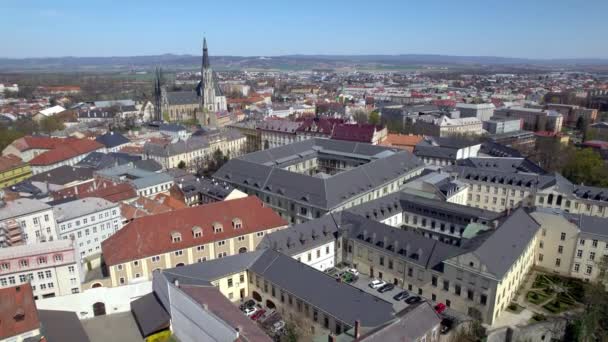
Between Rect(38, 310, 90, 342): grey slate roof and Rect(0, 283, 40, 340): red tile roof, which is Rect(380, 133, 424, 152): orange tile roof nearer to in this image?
Rect(38, 310, 90, 342): grey slate roof

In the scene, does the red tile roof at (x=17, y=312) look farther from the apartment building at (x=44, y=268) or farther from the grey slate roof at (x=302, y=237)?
the grey slate roof at (x=302, y=237)

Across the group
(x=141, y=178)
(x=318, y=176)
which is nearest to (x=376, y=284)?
(x=318, y=176)

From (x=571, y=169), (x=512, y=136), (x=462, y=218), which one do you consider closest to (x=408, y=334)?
(x=462, y=218)

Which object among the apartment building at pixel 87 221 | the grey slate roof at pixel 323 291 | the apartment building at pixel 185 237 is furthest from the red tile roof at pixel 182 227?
the apartment building at pixel 87 221

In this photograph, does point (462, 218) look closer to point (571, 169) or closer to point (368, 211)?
point (368, 211)

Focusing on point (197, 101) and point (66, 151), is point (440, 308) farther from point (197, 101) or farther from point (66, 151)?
point (197, 101)
